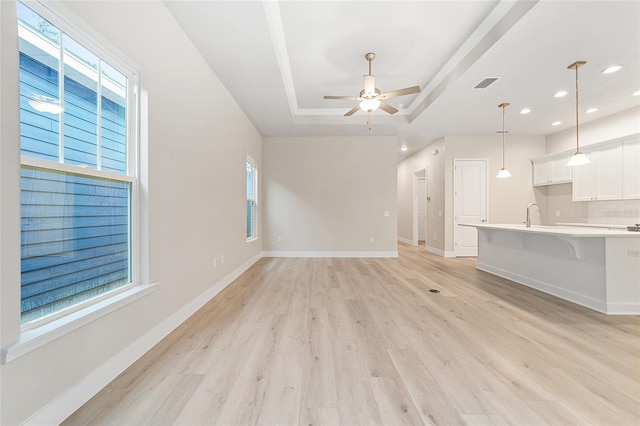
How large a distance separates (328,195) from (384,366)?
4569mm

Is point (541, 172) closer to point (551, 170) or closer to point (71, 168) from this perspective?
point (551, 170)

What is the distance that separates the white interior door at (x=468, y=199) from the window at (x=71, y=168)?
6.26 m

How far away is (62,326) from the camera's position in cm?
124

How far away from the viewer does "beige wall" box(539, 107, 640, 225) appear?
4285 millimetres

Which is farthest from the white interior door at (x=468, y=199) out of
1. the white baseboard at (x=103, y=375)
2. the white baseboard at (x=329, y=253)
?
the white baseboard at (x=103, y=375)

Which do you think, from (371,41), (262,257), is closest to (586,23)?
(371,41)

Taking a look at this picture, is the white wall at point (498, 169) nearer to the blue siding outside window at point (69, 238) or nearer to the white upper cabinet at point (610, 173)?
the white upper cabinet at point (610, 173)

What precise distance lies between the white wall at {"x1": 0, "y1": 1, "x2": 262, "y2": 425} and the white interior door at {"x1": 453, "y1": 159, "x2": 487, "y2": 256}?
16.6 ft

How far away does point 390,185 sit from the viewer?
6008mm

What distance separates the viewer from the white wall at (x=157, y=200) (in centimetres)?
107

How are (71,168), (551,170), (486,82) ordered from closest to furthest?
(71,168) < (486,82) < (551,170)

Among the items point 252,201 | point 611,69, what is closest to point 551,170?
point 611,69

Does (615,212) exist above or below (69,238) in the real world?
above

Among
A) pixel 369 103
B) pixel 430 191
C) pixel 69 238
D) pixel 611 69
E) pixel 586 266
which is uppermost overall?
pixel 611 69
